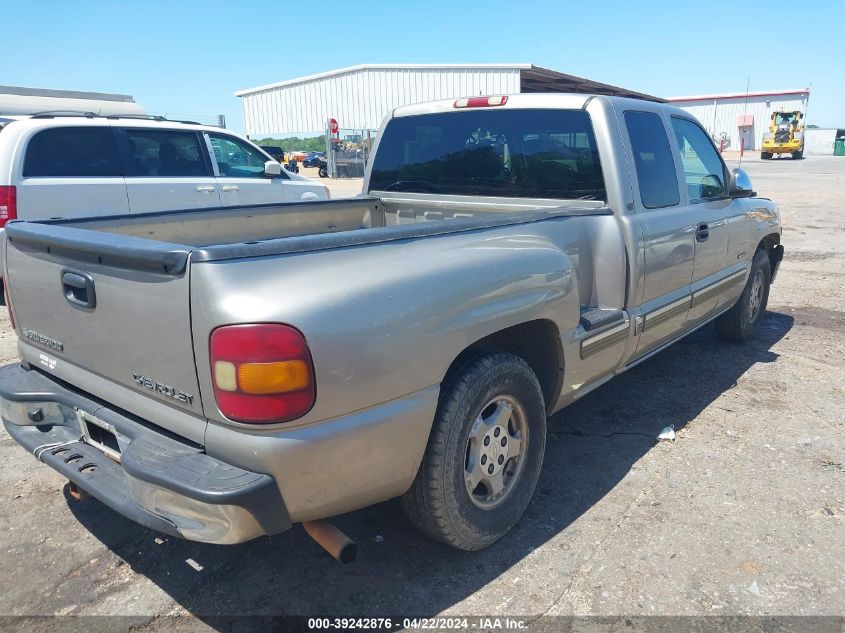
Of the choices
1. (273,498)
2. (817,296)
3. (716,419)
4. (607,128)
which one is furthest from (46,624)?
(817,296)

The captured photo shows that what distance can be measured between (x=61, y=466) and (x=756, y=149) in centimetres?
6603

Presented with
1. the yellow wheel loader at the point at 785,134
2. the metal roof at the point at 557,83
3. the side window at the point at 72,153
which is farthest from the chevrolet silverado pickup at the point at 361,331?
the yellow wheel loader at the point at 785,134

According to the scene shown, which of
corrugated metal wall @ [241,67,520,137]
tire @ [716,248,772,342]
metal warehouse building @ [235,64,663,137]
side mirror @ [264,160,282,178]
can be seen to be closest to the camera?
tire @ [716,248,772,342]

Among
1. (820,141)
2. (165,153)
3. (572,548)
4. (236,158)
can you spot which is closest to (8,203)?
(165,153)

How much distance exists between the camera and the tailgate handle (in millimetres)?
2324

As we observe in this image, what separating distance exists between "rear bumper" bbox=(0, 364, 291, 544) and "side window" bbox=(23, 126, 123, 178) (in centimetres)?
460

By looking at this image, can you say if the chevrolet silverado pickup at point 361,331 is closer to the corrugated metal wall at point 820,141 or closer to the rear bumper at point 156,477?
the rear bumper at point 156,477

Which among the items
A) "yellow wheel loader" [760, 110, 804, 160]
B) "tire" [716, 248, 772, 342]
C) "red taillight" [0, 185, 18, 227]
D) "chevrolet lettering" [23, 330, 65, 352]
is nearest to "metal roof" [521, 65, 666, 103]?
"tire" [716, 248, 772, 342]

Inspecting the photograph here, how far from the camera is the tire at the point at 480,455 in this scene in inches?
96.1

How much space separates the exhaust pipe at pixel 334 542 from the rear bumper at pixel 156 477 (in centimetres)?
17

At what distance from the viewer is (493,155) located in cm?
396

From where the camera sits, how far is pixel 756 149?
5841 cm

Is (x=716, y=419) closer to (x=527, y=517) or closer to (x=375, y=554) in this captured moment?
(x=527, y=517)

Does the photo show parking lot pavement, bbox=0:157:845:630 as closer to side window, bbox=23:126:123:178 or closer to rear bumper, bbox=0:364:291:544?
rear bumper, bbox=0:364:291:544
